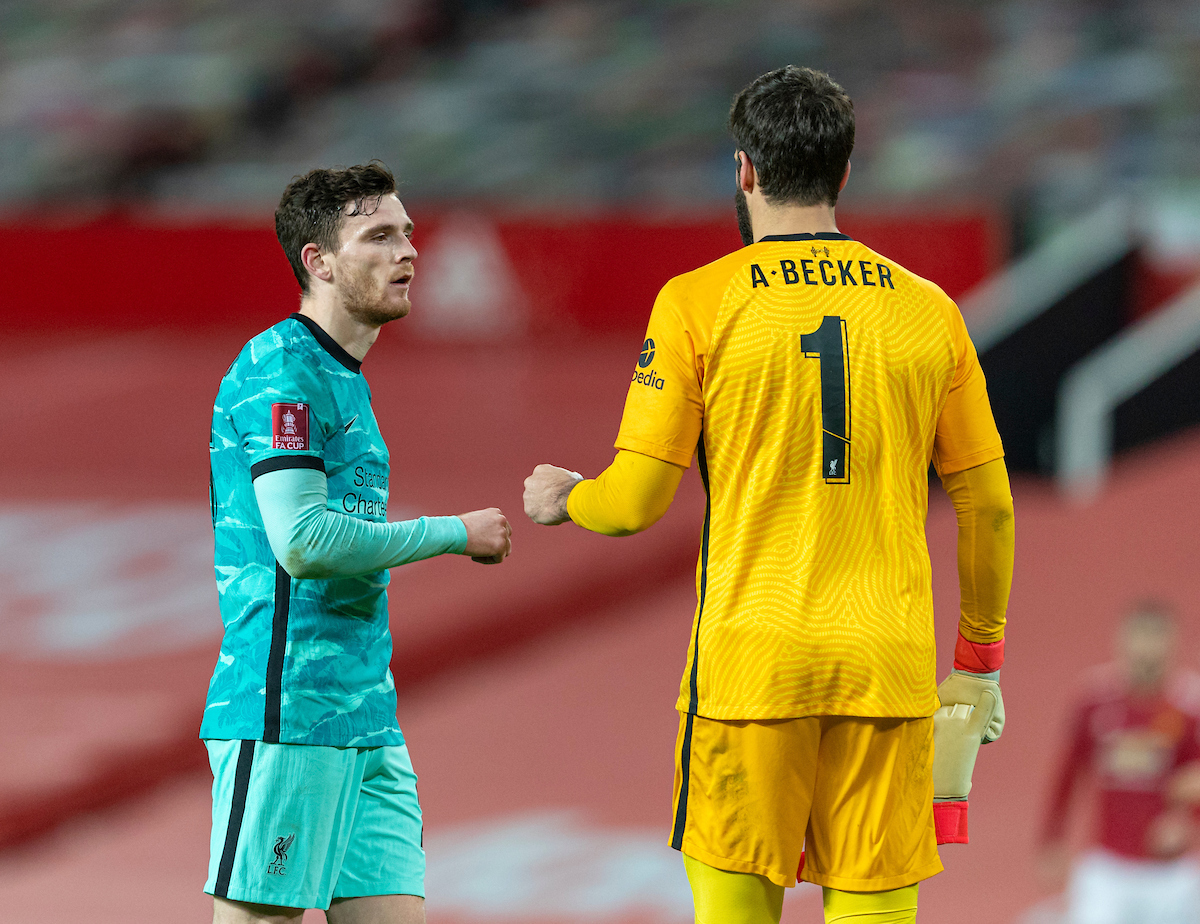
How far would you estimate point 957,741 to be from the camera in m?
3.34

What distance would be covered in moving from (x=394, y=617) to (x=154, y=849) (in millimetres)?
2051

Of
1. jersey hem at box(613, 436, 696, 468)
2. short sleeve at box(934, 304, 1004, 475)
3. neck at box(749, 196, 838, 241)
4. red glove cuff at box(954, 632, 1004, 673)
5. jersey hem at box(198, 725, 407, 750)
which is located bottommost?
jersey hem at box(198, 725, 407, 750)

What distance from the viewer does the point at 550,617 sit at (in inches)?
412

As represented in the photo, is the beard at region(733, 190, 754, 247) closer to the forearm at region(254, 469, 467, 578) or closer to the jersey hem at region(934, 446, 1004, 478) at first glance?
the jersey hem at region(934, 446, 1004, 478)

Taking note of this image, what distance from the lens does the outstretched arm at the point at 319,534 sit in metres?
3.20

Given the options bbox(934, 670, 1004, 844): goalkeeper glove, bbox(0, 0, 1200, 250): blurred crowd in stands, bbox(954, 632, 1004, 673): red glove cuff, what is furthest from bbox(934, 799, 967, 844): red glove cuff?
bbox(0, 0, 1200, 250): blurred crowd in stands

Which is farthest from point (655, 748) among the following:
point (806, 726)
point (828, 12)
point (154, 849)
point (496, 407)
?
point (828, 12)

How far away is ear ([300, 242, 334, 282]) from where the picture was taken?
3408 millimetres

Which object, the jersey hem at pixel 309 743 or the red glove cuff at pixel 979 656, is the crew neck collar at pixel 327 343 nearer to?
the jersey hem at pixel 309 743

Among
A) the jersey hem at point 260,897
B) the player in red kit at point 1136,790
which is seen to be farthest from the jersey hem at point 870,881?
the player in red kit at point 1136,790

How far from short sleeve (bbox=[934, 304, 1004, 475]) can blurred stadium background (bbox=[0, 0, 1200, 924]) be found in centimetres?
485

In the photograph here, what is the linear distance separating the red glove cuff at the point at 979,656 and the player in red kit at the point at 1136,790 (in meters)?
3.81

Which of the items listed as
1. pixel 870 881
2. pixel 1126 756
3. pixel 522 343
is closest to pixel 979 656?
pixel 870 881

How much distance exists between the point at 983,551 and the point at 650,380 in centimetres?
73
